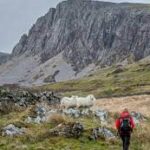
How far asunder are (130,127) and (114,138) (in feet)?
15.9

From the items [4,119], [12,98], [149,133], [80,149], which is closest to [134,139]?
[149,133]

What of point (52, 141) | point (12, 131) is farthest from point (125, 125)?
point (12, 131)

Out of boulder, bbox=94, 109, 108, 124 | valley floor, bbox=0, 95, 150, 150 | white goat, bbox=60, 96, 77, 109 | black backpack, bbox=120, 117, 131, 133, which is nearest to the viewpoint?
black backpack, bbox=120, 117, 131, 133

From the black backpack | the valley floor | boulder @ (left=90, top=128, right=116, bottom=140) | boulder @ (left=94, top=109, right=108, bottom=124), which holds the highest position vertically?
boulder @ (left=94, top=109, right=108, bottom=124)

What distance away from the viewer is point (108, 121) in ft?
118

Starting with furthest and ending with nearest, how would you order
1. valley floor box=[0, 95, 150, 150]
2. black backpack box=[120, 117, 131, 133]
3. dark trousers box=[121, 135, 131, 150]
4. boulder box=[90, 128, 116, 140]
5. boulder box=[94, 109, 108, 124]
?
boulder box=[94, 109, 108, 124], boulder box=[90, 128, 116, 140], valley floor box=[0, 95, 150, 150], dark trousers box=[121, 135, 131, 150], black backpack box=[120, 117, 131, 133]

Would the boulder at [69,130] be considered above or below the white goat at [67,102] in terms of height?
below

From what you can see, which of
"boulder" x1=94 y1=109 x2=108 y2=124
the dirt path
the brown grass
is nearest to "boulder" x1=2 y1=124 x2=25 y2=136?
the brown grass

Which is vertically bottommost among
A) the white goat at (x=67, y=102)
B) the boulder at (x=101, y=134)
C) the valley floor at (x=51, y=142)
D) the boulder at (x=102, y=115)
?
the valley floor at (x=51, y=142)

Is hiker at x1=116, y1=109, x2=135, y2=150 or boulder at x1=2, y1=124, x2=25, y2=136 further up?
hiker at x1=116, y1=109, x2=135, y2=150

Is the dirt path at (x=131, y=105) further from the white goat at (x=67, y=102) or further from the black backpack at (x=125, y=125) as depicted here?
the black backpack at (x=125, y=125)

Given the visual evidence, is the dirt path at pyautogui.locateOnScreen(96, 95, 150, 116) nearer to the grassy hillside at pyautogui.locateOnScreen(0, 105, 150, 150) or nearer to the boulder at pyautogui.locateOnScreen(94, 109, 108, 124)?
Answer: the boulder at pyautogui.locateOnScreen(94, 109, 108, 124)

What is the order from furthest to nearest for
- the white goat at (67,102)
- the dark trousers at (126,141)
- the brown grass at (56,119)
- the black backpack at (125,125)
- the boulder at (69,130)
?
1. the white goat at (67,102)
2. the brown grass at (56,119)
3. the boulder at (69,130)
4. the dark trousers at (126,141)
5. the black backpack at (125,125)

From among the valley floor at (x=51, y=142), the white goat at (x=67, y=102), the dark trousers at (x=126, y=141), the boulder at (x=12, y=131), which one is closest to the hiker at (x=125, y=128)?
the dark trousers at (x=126, y=141)
